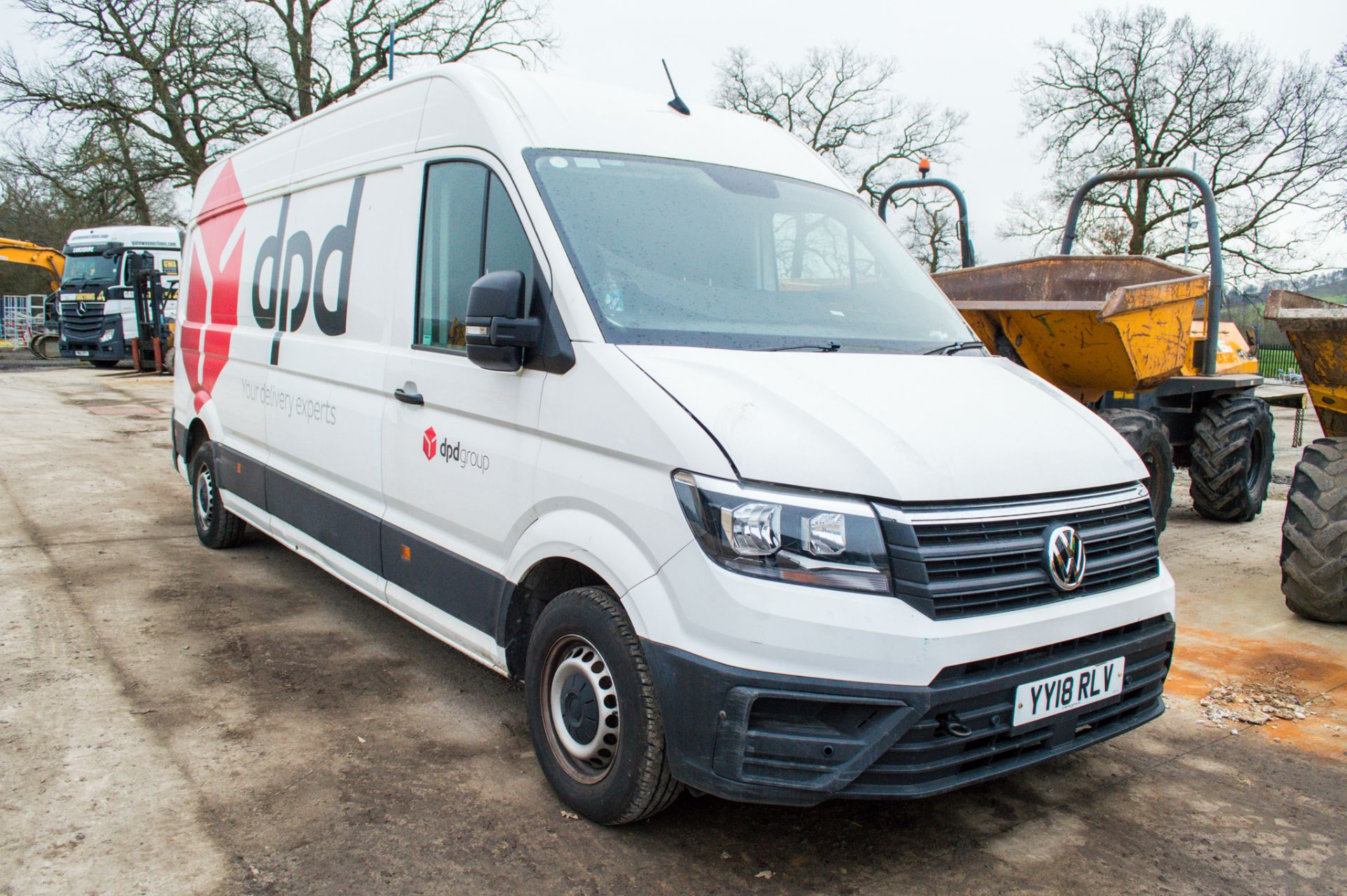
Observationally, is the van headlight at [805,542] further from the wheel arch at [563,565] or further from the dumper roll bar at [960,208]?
the dumper roll bar at [960,208]

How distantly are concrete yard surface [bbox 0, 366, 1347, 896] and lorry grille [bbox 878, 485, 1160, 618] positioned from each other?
0.86 m

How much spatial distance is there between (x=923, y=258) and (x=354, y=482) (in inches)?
922

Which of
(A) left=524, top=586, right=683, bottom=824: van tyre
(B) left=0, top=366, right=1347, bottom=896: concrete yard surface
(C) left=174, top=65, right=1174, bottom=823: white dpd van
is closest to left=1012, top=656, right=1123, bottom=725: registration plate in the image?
(C) left=174, top=65, right=1174, bottom=823: white dpd van

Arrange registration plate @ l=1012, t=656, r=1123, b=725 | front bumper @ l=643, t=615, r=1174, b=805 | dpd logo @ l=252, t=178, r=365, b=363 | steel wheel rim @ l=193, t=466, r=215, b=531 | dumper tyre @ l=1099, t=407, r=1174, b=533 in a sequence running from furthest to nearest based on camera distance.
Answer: dumper tyre @ l=1099, t=407, r=1174, b=533, steel wheel rim @ l=193, t=466, r=215, b=531, dpd logo @ l=252, t=178, r=365, b=363, registration plate @ l=1012, t=656, r=1123, b=725, front bumper @ l=643, t=615, r=1174, b=805

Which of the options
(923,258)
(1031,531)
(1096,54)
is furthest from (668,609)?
(1096,54)

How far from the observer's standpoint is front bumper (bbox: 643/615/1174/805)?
8.43ft

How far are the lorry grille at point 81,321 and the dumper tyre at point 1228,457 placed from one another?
24835 mm

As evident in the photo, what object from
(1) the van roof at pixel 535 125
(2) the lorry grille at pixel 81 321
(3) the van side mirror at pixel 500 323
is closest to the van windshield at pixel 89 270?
(2) the lorry grille at pixel 81 321

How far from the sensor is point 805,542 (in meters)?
2.59

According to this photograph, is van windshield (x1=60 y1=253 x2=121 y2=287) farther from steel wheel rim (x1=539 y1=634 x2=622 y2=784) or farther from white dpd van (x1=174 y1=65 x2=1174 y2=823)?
steel wheel rim (x1=539 y1=634 x2=622 y2=784)

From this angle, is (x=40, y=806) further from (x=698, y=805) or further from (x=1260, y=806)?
(x=1260, y=806)

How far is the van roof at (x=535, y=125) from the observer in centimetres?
358

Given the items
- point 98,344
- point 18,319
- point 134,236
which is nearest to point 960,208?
point 134,236

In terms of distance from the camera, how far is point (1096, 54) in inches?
1201
